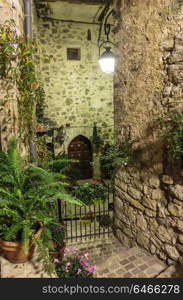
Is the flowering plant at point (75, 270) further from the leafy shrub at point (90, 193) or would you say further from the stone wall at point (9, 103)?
the leafy shrub at point (90, 193)

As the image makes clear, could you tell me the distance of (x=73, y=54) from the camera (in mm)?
7559

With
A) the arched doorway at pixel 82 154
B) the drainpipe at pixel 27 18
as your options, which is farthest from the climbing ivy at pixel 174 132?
the arched doorway at pixel 82 154

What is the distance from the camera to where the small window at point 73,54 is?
7492 millimetres

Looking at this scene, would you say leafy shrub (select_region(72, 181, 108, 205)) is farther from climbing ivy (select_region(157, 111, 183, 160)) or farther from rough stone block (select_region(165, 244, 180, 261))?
climbing ivy (select_region(157, 111, 183, 160))

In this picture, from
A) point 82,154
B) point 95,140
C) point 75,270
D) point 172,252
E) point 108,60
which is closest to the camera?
point 75,270

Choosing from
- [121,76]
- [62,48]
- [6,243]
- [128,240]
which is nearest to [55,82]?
[62,48]

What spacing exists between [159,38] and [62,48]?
5.64 m

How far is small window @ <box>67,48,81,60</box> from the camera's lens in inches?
295

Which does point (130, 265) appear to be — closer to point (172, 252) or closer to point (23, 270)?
point (172, 252)

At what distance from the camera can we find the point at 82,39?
24.6 ft

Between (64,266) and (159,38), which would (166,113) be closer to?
(159,38)

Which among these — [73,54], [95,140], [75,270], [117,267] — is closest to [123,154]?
[117,267]

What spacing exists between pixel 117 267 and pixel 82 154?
596 cm

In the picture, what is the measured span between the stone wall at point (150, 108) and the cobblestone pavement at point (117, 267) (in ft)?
0.53
